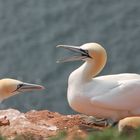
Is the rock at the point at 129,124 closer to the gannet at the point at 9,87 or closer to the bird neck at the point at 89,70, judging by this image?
the bird neck at the point at 89,70

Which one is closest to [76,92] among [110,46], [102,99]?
[102,99]

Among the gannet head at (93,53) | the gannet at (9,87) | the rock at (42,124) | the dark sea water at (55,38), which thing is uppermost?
the dark sea water at (55,38)

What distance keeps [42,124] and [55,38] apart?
9006mm

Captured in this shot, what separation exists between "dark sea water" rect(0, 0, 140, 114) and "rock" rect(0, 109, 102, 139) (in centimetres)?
613

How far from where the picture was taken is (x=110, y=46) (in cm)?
1750

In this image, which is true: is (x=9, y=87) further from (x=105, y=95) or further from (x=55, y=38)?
(x=55, y=38)

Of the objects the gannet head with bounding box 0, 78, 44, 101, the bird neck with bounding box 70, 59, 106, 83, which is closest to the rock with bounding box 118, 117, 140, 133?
the bird neck with bounding box 70, 59, 106, 83

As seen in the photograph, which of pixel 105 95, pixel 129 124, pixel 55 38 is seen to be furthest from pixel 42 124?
pixel 55 38

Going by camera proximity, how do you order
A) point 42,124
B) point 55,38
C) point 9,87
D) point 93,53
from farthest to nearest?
point 55,38 < point 9,87 < point 93,53 < point 42,124

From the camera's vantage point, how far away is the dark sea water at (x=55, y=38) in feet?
54.5

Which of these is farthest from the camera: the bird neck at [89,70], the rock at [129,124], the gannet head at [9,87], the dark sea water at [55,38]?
the dark sea water at [55,38]

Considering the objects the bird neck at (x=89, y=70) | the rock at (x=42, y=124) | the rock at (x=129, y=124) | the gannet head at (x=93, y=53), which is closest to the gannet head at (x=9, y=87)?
the rock at (x=42, y=124)

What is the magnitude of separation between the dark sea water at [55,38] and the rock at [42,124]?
242 inches

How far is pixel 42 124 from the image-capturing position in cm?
919
